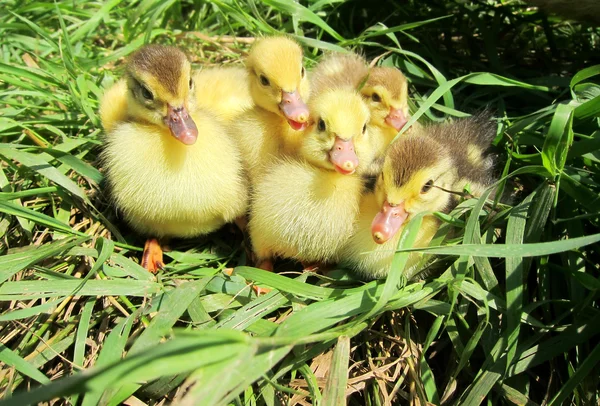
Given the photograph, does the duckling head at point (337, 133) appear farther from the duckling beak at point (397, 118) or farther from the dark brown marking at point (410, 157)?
the duckling beak at point (397, 118)

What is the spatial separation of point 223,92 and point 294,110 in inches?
25.0

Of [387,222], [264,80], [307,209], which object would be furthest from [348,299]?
[264,80]

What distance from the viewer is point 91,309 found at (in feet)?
6.06

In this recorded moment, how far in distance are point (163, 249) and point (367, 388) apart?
106 cm

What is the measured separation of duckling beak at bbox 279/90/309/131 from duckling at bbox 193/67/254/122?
15.9 inches

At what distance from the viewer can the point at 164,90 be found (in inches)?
76.2

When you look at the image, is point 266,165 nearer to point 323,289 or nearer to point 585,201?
point 323,289

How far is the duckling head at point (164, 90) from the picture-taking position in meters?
1.93

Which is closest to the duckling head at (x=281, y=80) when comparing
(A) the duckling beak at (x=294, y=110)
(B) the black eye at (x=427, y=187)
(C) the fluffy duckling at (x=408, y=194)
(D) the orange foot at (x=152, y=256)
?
(A) the duckling beak at (x=294, y=110)

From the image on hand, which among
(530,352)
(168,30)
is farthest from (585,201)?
(168,30)

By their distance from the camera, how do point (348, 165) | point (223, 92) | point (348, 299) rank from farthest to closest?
1. point (223, 92)
2. point (348, 165)
3. point (348, 299)

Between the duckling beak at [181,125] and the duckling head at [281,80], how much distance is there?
0.37 metres

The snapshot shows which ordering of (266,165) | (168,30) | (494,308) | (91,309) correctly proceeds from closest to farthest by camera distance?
(494,308) → (91,309) → (266,165) → (168,30)

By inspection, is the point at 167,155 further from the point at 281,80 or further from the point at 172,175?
the point at 281,80
